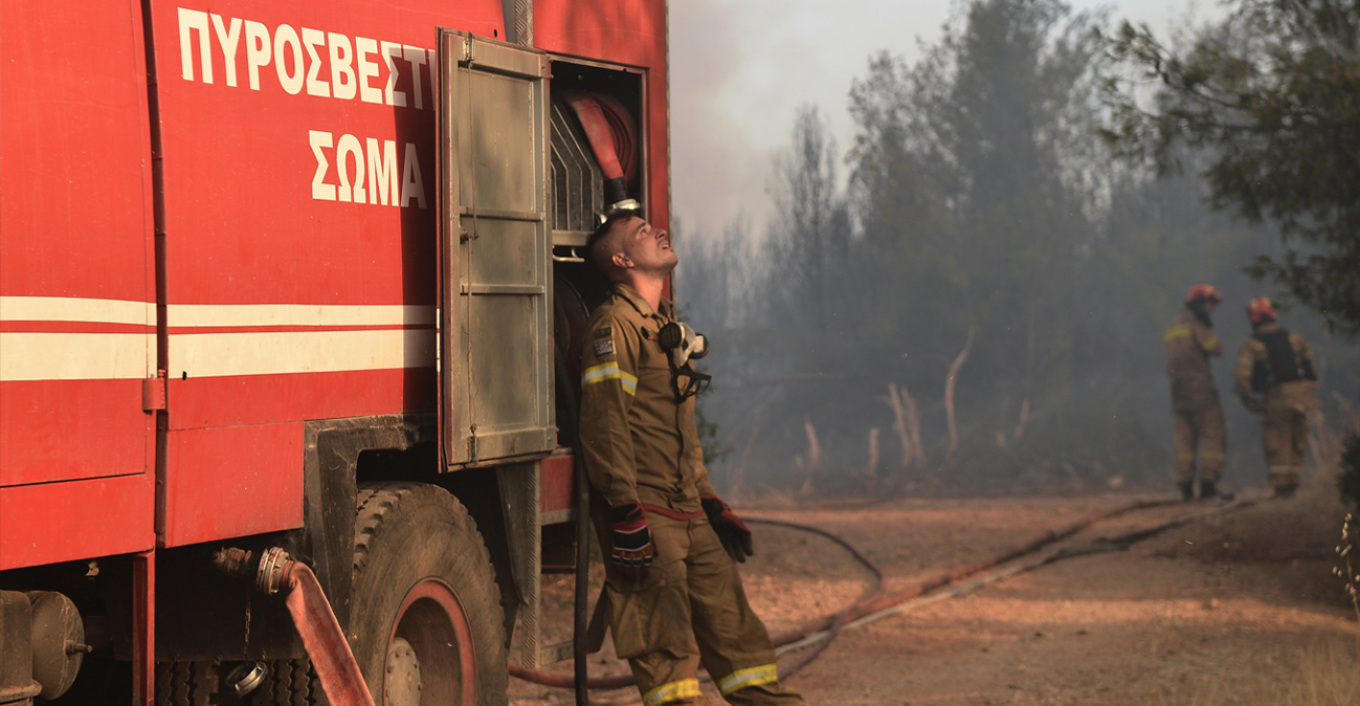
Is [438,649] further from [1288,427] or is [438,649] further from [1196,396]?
[1196,396]

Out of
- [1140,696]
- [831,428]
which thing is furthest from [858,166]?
[1140,696]

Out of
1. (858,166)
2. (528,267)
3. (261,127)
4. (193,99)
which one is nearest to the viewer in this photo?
(193,99)

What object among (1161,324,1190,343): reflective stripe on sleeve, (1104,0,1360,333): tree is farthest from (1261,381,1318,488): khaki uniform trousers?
(1104,0,1360,333): tree

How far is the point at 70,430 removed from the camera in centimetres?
300

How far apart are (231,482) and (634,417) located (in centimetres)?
197

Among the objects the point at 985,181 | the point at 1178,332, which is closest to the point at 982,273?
the point at 985,181

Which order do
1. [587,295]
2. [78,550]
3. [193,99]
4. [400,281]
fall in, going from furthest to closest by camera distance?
[587,295] → [400,281] → [193,99] → [78,550]

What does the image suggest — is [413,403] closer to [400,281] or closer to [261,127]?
[400,281]

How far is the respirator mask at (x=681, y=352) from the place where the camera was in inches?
202

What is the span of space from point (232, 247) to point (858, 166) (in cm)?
3462

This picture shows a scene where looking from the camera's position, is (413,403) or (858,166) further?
(858,166)

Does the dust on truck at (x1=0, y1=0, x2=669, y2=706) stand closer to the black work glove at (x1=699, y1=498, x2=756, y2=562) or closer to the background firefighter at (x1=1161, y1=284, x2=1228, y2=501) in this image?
the black work glove at (x1=699, y1=498, x2=756, y2=562)

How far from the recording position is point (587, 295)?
605 cm

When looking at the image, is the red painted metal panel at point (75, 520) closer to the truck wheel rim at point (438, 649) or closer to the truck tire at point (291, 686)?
the truck tire at point (291, 686)
